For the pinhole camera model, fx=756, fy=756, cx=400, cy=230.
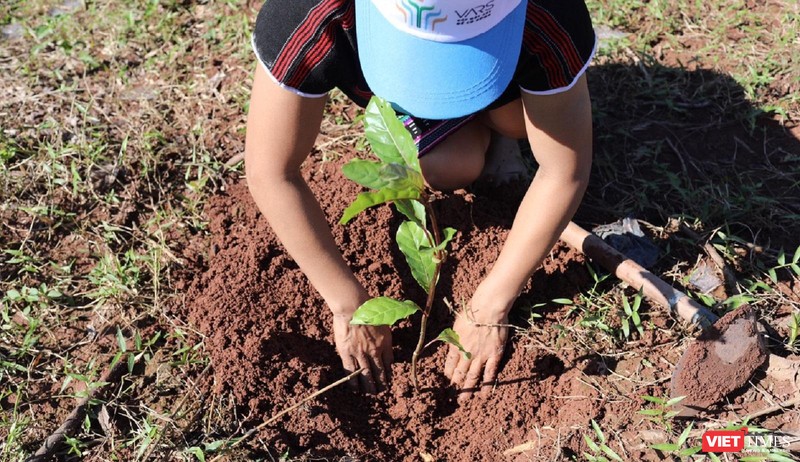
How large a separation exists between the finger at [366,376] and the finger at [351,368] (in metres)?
0.02

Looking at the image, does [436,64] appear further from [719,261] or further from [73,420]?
[73,420]

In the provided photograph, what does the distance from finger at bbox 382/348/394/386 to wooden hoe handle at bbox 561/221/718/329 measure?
0.61 metres

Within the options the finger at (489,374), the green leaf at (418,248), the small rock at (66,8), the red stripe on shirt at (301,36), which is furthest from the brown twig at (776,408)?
the small rock at (66,8)

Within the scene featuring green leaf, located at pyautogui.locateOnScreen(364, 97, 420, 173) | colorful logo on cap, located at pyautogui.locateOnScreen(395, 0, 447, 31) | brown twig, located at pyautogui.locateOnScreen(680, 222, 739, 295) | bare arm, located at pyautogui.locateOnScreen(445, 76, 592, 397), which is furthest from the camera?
brown twig, located at pyautogui.locateOnScreen(680, 222, 739, 295)

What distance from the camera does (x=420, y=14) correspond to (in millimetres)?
1341

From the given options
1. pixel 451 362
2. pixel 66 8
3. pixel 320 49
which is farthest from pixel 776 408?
pixel 66 8

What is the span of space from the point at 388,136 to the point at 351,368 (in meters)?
0.75

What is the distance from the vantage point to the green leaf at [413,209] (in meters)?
1.60

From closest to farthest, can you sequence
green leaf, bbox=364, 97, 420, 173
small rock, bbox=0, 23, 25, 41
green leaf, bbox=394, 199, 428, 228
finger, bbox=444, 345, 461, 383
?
1. green leaf, bbox=364, 97, 420, 173
2. green leaf, bbox=394, 199, 428, 228
3. finger, bbox=444, 345, 461, 383
4. small rock, bbox=0, 23, 25, 41

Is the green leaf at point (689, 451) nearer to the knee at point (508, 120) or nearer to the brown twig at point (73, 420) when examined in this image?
the knee at point (508, 120)

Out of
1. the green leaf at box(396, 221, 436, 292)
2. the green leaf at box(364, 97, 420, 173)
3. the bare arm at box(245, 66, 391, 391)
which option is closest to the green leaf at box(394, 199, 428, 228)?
the green leaf at box(396, 221, 436, 292)

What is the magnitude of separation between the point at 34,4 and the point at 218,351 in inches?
84.7

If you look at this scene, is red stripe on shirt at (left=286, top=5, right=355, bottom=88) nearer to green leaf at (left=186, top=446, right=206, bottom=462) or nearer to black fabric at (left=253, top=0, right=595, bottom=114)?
black fabric at (left=253, top=0, right=595, bottom=114)

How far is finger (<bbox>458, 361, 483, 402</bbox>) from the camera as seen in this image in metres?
1.98
